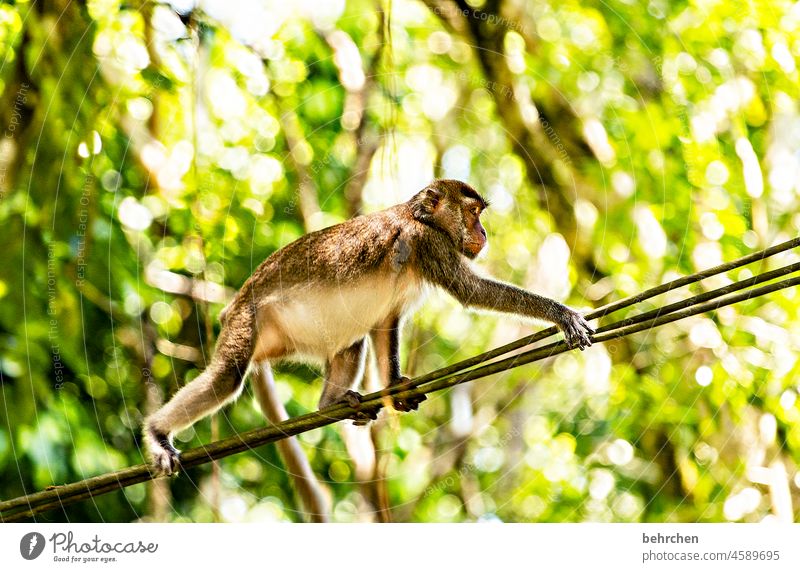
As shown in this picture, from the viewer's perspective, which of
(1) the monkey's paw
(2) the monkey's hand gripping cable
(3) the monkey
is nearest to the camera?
(2) the monkey's hand gripping cable

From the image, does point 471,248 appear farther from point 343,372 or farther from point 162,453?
point 162,453

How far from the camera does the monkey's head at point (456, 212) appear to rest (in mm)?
4578

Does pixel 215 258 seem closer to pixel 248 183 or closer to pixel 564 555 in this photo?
pixel 248 183

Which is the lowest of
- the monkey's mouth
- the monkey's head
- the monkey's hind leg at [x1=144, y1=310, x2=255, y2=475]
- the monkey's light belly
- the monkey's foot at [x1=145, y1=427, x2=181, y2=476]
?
the monkey's foot at [x1=145, y1=427, x2=181, y2=476]

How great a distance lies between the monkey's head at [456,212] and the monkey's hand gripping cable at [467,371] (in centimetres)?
89

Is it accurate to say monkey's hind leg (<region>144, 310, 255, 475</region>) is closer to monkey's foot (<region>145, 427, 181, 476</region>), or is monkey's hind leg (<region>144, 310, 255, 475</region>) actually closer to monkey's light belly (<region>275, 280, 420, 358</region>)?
monkey's foot (<region>145, 427, 181, 476</region>)

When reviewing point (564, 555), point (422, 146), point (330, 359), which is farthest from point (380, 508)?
point (422, 146)

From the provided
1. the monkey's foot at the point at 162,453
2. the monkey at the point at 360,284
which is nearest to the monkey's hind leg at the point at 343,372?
the monkey at the point at 360,284

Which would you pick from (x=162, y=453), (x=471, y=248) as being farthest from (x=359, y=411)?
(x=471, y=248)

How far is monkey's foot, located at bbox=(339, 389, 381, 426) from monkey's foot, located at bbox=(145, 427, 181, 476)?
826 millimetres

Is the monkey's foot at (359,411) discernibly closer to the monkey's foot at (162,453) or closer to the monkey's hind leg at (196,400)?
the monkey's hind leg at (196,400)

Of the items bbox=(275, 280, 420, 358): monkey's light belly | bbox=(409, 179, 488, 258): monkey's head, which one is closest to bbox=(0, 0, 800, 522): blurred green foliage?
bbox=(409, 179, 488, 258): monkey's head

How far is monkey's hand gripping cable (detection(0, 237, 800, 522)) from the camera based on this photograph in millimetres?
3064

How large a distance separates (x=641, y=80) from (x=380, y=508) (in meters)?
3.00
